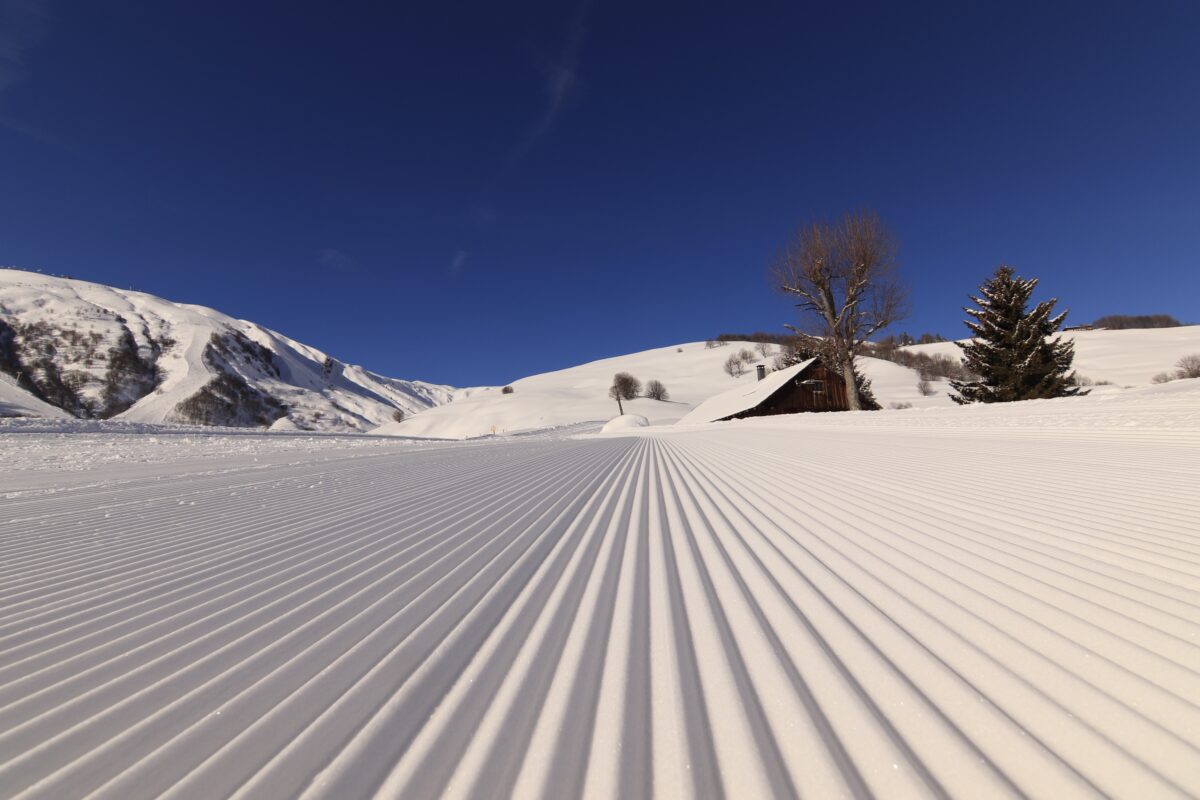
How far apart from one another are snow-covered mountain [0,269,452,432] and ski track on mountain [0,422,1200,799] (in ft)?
236

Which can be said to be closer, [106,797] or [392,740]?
[106,797]

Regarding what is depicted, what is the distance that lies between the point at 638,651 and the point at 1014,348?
69.3 feet

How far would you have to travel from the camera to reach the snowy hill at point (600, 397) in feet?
171

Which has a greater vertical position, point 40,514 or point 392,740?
point 40,514

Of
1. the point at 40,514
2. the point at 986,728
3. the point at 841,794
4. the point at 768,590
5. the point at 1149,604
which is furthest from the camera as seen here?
the point at 40,514

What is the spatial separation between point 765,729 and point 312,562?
8.65 feet

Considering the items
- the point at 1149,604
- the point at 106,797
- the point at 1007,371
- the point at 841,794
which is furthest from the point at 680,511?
the point at 1007,371

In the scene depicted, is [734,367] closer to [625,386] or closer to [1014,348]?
[625,386]

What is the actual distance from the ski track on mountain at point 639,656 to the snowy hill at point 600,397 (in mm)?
41208

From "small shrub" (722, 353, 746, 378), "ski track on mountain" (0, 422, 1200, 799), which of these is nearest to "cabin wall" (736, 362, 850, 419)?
"ski track on mountain" (0, 422, 1200, 799)

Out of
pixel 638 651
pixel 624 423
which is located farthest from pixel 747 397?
pixel 638 651

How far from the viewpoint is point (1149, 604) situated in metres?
1.51

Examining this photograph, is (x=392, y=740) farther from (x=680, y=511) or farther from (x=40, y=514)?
(x=40, y=514)

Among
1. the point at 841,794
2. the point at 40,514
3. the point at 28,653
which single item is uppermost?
the point at 40,514
